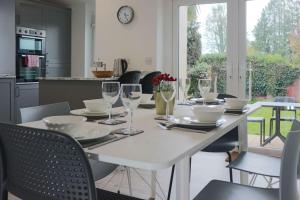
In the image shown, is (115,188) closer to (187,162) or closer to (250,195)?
(250,195)

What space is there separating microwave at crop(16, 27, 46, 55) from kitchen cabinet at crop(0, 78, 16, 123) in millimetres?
639

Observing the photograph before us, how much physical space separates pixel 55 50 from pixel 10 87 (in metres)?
1.40

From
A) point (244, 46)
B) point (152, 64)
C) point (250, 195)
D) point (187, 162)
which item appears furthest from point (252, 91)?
point (187, 162)

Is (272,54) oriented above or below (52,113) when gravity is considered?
above

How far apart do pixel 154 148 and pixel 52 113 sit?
102cm

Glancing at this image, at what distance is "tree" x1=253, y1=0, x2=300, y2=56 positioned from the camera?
160 inches

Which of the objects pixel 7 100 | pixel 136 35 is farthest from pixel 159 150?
pixel 7 100

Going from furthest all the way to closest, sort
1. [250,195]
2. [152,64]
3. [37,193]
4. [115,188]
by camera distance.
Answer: [152,64]
[115,188]
[250,195]
[37,193]

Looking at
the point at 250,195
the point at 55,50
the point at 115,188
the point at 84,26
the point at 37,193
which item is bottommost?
the point at 115,188

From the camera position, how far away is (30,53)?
223 inches

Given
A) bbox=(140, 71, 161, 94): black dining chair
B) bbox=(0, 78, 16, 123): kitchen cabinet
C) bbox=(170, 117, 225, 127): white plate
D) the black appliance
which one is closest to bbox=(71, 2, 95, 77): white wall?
the black appliance

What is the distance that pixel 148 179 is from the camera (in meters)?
3.06

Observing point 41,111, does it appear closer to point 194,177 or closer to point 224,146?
point 224,146

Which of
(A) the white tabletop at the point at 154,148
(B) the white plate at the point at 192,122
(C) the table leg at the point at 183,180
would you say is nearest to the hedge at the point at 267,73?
(B) the white plate at the point at 192,122
